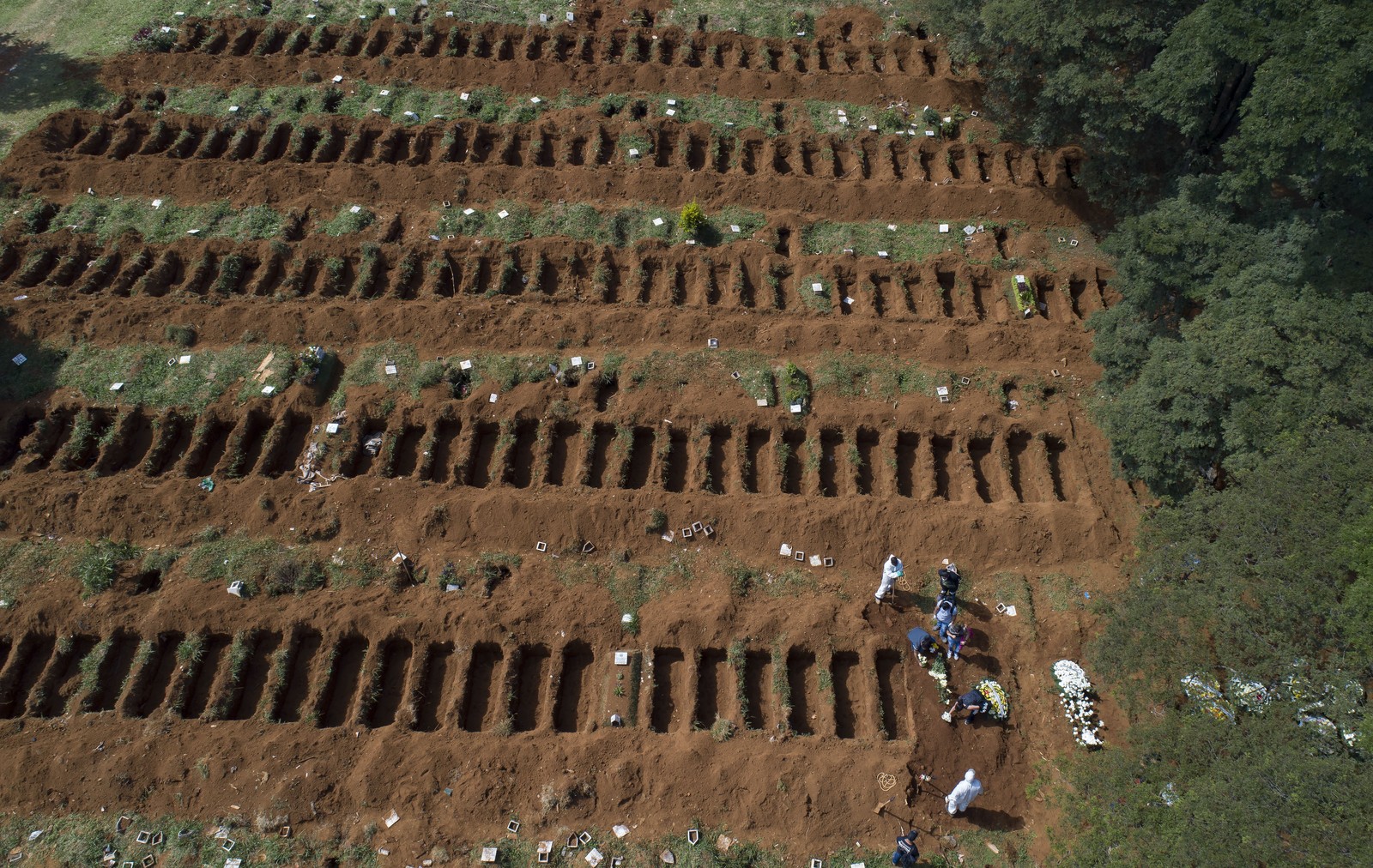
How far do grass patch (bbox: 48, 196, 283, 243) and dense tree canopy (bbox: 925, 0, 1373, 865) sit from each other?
1701 cm

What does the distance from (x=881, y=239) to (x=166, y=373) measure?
15.4 metres

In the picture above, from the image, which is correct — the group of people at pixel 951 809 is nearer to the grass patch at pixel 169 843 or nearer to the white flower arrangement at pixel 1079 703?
the white flower arrangement at pixel 1079 703

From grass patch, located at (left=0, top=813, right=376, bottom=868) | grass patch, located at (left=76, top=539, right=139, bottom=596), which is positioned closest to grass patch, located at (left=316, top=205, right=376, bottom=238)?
grass patch, located at (left=76, top=539, right=139, bottom=596)

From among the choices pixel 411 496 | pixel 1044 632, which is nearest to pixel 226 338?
pixel 411 496

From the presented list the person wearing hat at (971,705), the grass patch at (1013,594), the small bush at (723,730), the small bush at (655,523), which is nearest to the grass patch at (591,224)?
the small bush at (655,523)

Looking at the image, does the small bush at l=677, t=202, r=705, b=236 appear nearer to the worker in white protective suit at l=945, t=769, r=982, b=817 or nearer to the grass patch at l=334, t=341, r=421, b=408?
the grass patch at l=334, t=341, r=421, b=408

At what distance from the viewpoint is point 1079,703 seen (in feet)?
42.2

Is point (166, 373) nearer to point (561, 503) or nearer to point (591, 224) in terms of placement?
point (561, 503)

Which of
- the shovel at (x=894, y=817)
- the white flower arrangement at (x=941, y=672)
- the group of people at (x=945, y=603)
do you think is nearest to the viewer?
the shovel at (x=894, y=817)

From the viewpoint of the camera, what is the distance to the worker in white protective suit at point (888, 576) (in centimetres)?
1320

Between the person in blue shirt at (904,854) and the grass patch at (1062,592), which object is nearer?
the person in blue shirt at (904,854)

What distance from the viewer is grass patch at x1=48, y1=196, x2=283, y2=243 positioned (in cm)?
1817

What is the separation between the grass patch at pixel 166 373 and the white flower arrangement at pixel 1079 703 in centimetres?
1506

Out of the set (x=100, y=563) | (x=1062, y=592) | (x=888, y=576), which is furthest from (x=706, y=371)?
(x=100, y=563)
